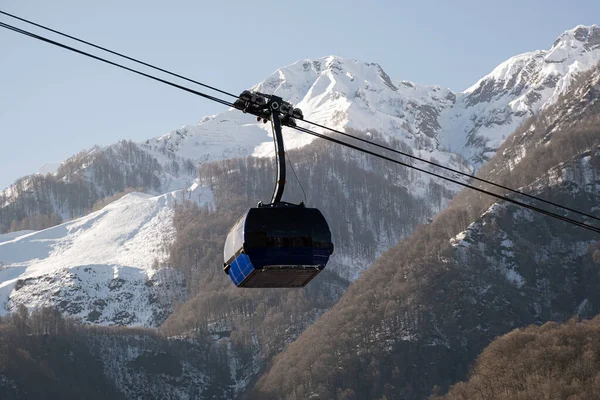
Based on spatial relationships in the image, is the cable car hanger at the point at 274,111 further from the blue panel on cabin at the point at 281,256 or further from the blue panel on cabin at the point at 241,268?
the blue panel on cabin at the point at 241,268

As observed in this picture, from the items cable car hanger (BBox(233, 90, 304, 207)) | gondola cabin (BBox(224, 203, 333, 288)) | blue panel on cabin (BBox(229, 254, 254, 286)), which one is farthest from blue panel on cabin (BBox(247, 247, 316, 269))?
cable car hanger (BBox(233, 90, 304, 207))

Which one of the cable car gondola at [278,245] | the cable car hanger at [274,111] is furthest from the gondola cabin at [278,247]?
the cable car hanger at [274,111]

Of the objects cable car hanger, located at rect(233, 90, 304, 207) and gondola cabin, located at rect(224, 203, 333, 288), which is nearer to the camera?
cable car hanger, located at rect(233, 90, 304, 207)

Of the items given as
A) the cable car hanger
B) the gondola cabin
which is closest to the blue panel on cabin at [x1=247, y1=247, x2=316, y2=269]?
the gondola cabin

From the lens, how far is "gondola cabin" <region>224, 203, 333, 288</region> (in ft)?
70.6

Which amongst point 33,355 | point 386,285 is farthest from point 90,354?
point 386,285

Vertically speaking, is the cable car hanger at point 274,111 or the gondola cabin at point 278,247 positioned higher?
the cable car hanger at point 274,111

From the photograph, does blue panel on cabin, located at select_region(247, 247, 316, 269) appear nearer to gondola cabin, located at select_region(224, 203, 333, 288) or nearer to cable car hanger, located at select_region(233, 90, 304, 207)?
gondola cabin, located at select_region(224, 203, 333, 288)

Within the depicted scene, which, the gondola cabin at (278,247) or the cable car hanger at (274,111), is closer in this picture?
the cable car hanger at (274,111)

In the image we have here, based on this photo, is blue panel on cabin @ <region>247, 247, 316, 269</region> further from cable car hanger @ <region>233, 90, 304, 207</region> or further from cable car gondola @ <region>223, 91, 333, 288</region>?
cable car hanger @ <region>233, 90, 304, 207</region>

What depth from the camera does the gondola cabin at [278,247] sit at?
848 inches

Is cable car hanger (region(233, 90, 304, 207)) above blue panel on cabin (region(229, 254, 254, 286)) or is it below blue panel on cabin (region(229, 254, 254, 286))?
above

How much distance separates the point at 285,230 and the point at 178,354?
576 ft

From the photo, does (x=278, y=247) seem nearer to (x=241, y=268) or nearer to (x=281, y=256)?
(x=281, y=256)
